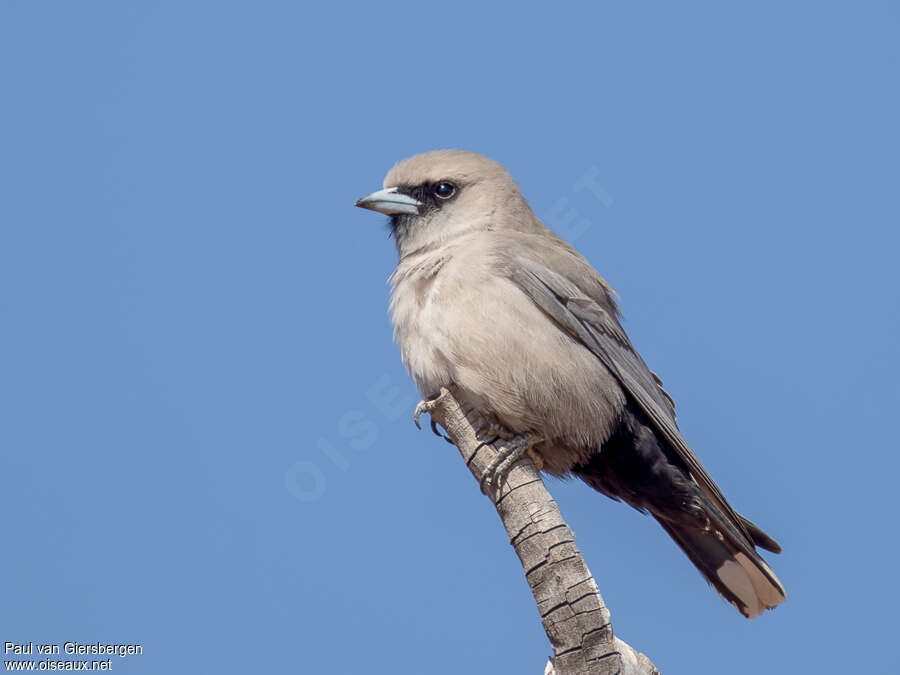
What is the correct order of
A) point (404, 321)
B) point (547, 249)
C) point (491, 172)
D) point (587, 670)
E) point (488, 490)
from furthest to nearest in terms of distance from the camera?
point (491, 172) → point (547, 249) → point (404, 321) → point (488, 490) → point (587, 670)

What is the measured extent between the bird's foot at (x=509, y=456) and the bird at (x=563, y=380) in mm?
17

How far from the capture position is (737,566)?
6023 millimetres

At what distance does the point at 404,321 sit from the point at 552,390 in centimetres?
99

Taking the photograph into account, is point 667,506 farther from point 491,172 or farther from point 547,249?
point 491,172

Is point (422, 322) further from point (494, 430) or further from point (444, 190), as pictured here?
point (444, 190)

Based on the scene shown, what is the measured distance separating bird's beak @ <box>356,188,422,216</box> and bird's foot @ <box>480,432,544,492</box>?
6.48 feet

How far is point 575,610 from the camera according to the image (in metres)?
4.59

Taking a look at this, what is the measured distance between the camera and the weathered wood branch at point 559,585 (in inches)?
179

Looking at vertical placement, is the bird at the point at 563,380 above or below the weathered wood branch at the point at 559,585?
above

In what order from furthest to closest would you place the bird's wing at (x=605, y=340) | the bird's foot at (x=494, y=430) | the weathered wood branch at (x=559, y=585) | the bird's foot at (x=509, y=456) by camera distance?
the bird's wing at (x=605, y=340), the bird's foot at (x=494, y=430), the bird's foot at (x=509, y=456), the weathered wood branch at (x=559, y=585)

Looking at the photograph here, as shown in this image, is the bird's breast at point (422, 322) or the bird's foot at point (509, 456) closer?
the bird's foot at point (509, 456)

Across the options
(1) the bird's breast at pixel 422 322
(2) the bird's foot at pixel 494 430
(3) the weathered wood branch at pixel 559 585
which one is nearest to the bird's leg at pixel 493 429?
(2) the bird's foot at pixel 494 430

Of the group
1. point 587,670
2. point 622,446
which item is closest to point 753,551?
point 622,446

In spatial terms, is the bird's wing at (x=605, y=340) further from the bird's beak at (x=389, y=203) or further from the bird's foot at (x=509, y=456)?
the bird's beak at (x=389, y=203)
